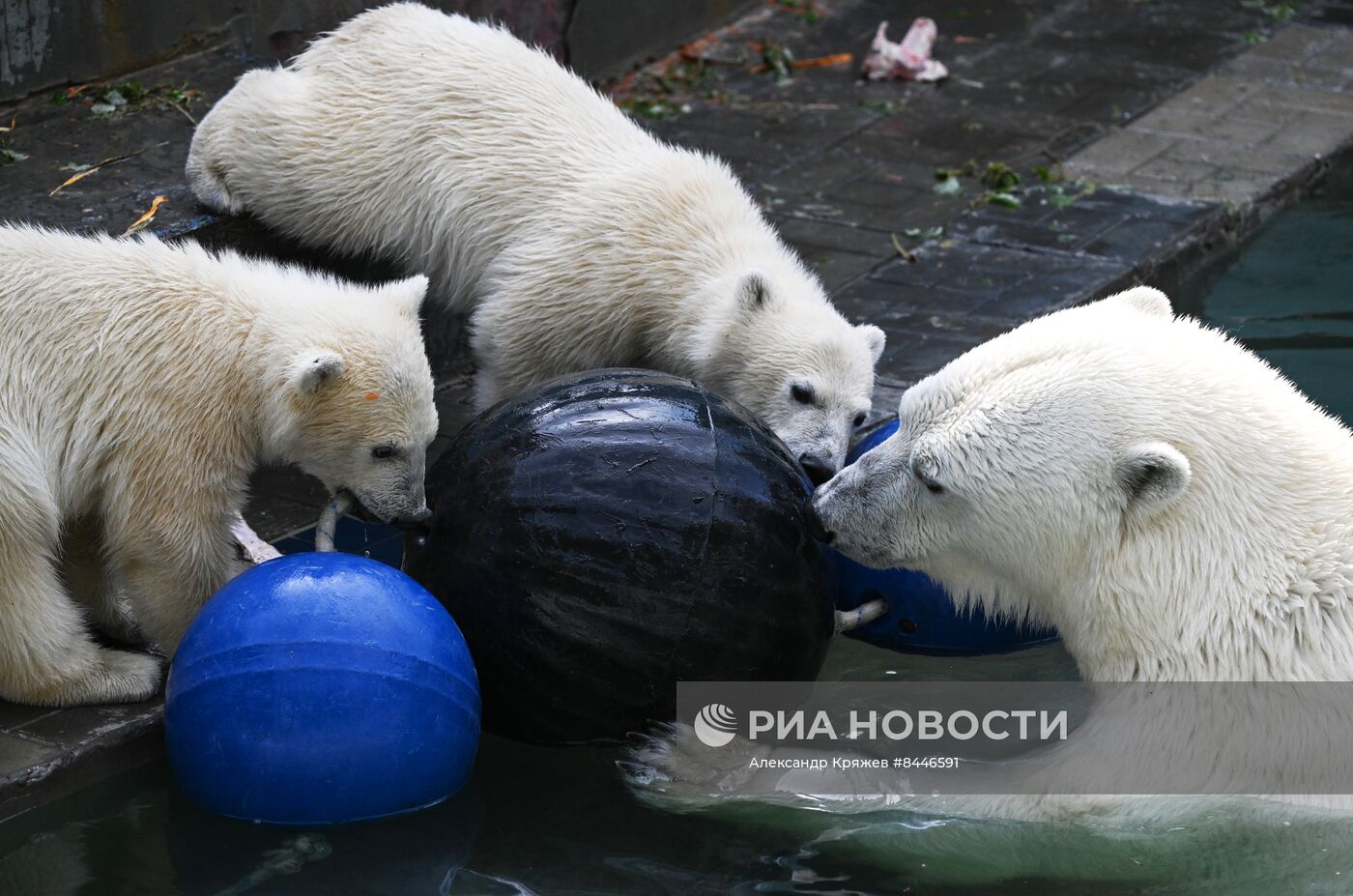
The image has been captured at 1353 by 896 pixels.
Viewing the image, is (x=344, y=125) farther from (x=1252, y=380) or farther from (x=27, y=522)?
(x=1252, y=380)

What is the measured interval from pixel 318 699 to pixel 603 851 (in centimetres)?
76

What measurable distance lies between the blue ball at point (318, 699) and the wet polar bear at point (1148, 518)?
1.21 meters

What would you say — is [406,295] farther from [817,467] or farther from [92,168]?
[92,168]

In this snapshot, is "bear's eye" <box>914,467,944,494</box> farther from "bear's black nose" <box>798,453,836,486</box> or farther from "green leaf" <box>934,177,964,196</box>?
"green leaf" <box>934,177,964,196</box>

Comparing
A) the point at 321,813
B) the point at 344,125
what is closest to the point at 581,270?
the point at 344,125

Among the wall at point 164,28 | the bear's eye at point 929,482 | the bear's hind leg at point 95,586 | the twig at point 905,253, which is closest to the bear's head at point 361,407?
the bear's hind leg at point 95,586

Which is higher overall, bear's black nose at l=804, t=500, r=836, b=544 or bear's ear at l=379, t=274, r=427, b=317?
bear's ear at l=379, t=274, r=427, b=317

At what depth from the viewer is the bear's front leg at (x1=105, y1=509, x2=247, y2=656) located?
4160 millimetres

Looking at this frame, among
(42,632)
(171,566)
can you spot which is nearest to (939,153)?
(171,566)

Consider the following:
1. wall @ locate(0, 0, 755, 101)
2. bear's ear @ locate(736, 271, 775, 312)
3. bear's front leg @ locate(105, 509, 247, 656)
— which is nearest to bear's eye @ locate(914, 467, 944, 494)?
bear's ear @ locate(736, 271, 775, 312)

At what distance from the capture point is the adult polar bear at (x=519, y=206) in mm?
5363

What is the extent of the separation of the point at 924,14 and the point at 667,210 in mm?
5311

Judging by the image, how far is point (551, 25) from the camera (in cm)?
866

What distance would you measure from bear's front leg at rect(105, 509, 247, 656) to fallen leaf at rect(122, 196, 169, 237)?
5.05ft
